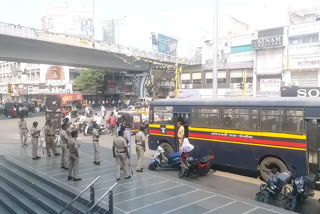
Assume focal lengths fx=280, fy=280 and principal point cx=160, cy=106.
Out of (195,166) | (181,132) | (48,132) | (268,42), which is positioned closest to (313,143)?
(195,166)

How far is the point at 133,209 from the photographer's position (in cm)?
671

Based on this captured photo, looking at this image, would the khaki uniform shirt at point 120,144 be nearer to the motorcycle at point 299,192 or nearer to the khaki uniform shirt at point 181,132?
the khaki uniform shirt at point 181,132

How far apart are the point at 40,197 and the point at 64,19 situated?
58.9m

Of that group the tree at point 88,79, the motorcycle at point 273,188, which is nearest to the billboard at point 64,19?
the tree at point 88,79

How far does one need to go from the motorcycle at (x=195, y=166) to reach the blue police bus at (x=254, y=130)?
0.86 m

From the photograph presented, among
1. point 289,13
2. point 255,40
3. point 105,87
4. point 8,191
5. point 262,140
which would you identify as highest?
point 289,13

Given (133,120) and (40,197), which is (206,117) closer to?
(40,197)

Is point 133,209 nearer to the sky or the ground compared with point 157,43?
nearer to the ground

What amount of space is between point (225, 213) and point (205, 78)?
3958cm

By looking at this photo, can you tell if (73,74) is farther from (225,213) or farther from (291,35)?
(225,213)

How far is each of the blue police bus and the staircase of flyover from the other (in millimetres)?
4901

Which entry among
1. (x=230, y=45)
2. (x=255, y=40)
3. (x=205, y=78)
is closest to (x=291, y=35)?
(x=255, y=40)

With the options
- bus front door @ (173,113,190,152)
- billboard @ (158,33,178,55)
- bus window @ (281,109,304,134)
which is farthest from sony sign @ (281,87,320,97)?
billboard @ (158,33,178,55)

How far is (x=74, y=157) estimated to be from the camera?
8.86 meters
